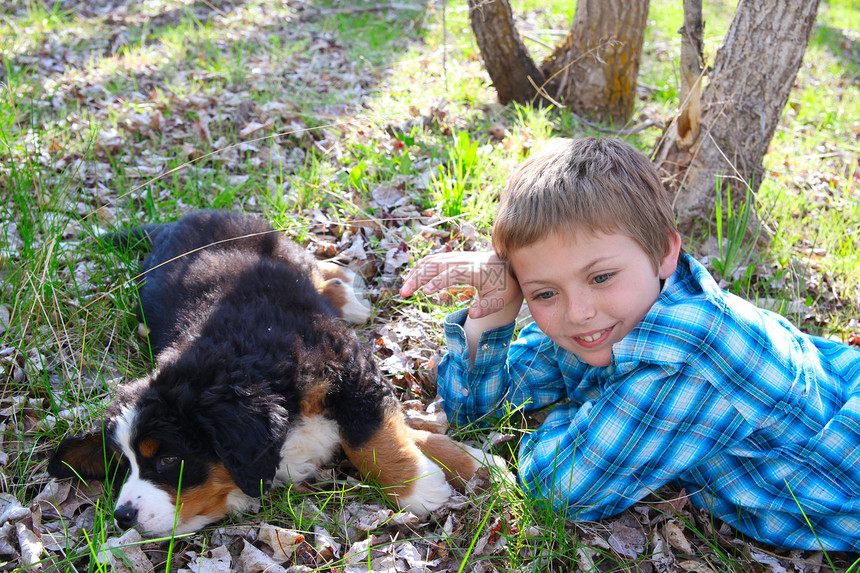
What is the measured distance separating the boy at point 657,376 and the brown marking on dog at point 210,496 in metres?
1.26

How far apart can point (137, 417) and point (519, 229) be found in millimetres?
1672

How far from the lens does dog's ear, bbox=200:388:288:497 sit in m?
2.30

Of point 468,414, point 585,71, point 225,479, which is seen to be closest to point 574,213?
point 468,414

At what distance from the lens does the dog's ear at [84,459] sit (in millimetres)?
2475

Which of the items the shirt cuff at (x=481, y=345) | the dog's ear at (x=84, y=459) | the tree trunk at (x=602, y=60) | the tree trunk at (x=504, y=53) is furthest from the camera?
the tree trunk at (x=504, y=53)

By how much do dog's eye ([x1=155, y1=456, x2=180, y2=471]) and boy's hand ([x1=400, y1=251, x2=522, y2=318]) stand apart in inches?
46.3

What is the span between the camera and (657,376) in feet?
7.63

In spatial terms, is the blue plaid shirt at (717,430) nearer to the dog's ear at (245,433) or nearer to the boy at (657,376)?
the boy at (657,376)

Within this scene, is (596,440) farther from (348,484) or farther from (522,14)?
(522,14)

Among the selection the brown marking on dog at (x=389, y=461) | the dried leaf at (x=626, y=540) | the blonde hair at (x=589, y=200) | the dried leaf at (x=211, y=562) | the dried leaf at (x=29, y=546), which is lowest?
the dried leaf at (x=626, y=540)

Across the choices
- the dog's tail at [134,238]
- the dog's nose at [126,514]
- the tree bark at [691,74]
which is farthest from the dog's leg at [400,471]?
the tree bark at [691,74]

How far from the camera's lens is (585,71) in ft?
19.6

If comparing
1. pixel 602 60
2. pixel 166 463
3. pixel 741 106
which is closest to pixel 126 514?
pixel 166 463

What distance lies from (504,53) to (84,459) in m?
5.03
